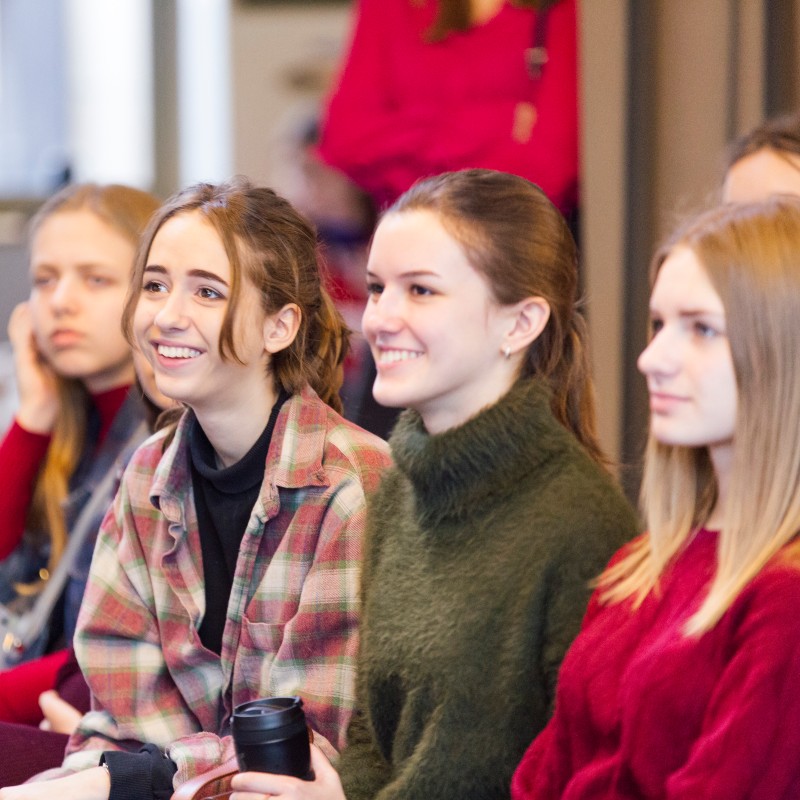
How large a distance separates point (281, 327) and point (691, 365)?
59 cm

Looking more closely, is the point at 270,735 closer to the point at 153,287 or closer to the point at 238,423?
the point at 238,423

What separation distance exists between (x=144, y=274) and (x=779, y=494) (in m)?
0.80

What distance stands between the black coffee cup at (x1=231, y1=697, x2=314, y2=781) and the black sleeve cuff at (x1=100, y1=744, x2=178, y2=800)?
0.87 feet

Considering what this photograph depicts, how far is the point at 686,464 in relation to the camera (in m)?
1.19

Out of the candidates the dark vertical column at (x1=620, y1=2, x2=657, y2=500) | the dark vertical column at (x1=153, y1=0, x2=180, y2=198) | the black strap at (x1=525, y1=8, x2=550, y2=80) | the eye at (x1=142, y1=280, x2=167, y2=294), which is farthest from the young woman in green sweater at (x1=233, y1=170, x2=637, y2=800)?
the dark vertical column at (x1=153, y1=0, x2=180, y2=198)

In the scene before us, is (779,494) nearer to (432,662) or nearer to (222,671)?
(432,662)

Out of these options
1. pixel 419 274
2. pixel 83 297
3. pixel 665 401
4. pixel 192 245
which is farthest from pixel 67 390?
pixel 665 401

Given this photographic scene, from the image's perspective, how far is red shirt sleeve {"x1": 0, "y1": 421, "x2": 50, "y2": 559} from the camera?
1.97 meters

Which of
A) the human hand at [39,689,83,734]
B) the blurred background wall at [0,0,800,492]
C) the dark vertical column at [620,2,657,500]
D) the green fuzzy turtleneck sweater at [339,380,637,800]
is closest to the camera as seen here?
the green fuzzy turtleneck sweater at [339,380,637,800]

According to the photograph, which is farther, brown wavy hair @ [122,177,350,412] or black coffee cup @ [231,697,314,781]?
brown wavy hair @ [122,177,350,412]

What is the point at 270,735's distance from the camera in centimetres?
114

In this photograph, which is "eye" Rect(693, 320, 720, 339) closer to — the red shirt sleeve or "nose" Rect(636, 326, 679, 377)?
"nose" Rect(636, 326, 679, 377)

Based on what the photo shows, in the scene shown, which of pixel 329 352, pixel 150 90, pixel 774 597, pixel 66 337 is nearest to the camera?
pixel 774 597

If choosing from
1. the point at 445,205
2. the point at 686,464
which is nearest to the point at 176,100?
the point at 445,205
